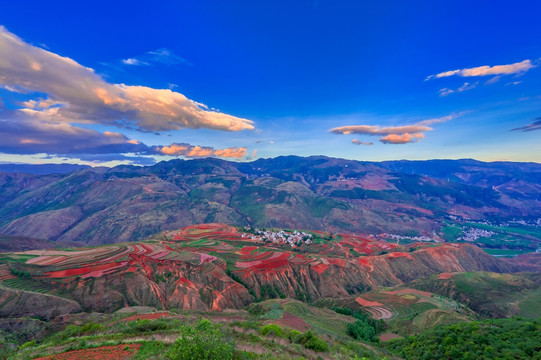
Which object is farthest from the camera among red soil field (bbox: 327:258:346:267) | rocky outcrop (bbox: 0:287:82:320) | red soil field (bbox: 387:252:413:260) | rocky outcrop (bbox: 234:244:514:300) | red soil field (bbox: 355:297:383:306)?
red soil field (bbox: 387:252:413:260)

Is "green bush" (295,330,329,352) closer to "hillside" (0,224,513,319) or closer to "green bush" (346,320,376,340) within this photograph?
"green bush" (346,320,376,340)

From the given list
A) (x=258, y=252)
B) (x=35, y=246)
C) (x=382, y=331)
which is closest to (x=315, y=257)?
(x=258, y=252)

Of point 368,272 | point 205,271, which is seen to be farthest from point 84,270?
point 368,272

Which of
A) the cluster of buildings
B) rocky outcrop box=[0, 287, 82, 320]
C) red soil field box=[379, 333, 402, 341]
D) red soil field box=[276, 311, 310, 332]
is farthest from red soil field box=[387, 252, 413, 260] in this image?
rocky outcrop box=[0, 287, 82, 320]

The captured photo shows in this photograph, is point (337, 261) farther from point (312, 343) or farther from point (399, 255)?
point (312, 343)

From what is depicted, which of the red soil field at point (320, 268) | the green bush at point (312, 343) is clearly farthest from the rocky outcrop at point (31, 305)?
the red soil field at point (320, 268)

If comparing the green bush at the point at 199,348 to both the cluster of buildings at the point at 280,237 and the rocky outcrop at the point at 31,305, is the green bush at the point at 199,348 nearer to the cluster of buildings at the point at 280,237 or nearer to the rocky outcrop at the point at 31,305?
the rocky outcrop at the point at 31,305

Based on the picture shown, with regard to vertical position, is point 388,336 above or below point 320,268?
above
